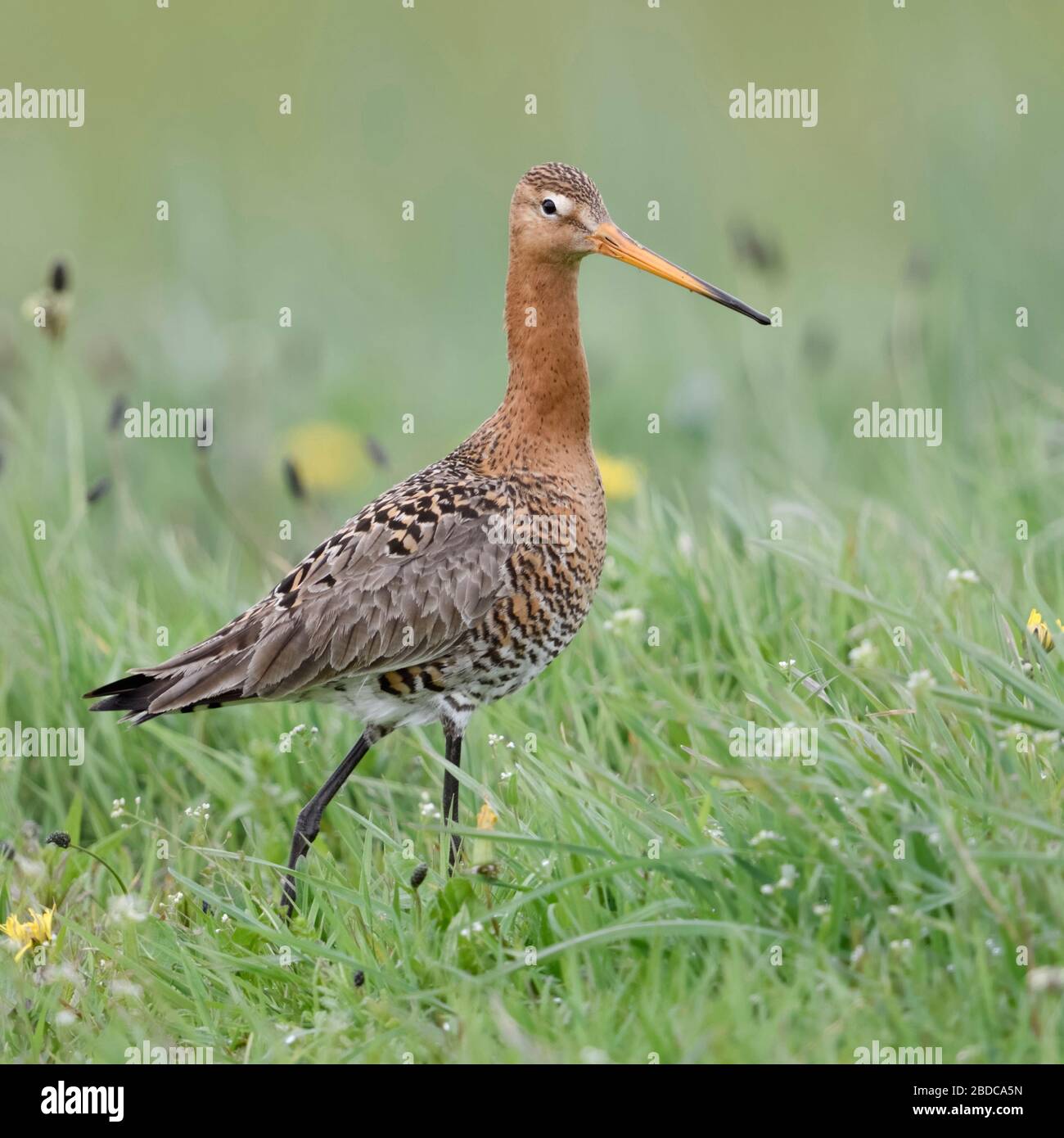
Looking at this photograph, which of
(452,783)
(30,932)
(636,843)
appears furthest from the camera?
(452,783)

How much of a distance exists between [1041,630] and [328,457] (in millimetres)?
6344

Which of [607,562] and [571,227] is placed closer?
[571,227]

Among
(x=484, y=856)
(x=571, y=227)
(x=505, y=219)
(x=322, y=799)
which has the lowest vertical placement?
(x=484, y=856)

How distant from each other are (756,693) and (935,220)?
228 inches

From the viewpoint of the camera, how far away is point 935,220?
33.7ft

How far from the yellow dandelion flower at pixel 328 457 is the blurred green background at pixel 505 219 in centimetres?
10

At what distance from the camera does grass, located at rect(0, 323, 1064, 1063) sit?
402 centimetres

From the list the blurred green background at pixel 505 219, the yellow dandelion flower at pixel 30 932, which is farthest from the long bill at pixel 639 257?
the yellow dandelion flower at pixel 30 932

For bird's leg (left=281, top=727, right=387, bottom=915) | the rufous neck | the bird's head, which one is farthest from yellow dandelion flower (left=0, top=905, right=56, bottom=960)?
the bird's head

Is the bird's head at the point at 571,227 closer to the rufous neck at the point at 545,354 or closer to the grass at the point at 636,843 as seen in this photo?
the rufous neck at the point at 545,354

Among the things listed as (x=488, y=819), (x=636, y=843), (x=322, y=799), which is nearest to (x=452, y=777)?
(x=322, y=799)

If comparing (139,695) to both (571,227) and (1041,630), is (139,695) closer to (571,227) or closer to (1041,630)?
(571,227)

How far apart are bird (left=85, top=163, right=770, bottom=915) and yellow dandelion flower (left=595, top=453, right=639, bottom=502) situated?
95.6 inches

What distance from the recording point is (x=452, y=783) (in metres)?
5.75
